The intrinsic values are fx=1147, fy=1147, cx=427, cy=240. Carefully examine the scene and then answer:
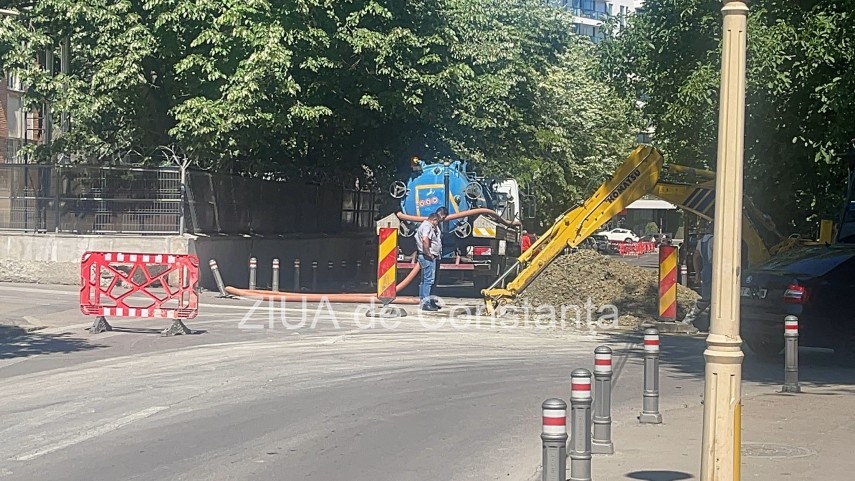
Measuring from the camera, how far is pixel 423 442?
962 centimetres

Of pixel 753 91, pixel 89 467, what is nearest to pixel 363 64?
pixel 753 91

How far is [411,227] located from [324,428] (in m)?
17.4

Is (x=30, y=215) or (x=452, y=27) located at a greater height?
(x=452, y=27)

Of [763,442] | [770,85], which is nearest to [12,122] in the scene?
[770,85]

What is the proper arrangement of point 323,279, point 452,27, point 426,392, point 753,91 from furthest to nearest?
point 323,279
point 452,27
point 753,91
point 426,392

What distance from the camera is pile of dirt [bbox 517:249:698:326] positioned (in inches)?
898

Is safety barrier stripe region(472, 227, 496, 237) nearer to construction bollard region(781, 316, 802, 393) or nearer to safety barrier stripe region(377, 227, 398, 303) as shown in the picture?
safety barrier stripe region(377, 227, 398, 303)

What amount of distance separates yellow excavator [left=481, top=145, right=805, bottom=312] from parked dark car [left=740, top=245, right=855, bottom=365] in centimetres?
410

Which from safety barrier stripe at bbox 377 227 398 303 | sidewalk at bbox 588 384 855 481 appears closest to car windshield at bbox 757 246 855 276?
sidewalk at bbox 588 384 855 481

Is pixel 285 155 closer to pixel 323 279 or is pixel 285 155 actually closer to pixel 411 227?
pixel 323 279

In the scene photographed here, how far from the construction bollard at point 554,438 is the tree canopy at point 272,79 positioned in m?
14.6

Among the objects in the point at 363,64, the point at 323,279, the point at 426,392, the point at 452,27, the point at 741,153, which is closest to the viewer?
the point at 741,153

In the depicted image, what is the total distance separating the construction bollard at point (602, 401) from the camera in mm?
8914

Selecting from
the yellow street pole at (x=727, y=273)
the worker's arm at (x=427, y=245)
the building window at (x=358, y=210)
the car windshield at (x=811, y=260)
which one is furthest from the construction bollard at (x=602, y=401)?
the building window at (x=358, y=210)
